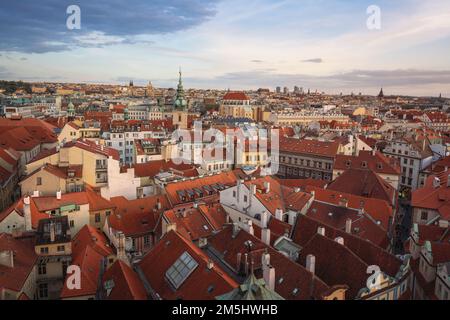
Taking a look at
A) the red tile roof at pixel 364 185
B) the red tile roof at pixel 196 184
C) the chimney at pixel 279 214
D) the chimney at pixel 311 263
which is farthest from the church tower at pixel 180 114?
the chimney at pixel 311 263

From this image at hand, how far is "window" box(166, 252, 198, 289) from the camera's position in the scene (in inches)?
696

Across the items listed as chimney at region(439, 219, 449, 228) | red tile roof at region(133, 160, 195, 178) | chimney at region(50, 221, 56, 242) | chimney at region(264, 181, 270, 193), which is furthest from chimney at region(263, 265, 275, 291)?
red tile roof at region(133, 160, 195, 178)

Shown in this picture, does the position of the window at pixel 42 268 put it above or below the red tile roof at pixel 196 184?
below

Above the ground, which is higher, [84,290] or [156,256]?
[156,256]

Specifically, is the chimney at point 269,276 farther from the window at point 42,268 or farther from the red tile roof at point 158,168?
the red tile roof at point 158,168

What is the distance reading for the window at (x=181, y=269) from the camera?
58.0 ft

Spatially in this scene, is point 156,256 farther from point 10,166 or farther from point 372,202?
point 10,166

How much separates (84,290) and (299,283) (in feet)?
36.1

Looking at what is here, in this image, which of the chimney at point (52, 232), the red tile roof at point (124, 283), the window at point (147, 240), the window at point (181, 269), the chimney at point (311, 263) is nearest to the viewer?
the red tile roof at point (124, 283)

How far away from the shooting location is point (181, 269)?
714 inches

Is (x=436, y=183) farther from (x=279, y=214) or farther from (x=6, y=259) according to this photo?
(x=6, y=259)

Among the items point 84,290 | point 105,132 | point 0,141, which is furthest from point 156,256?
point 105,132

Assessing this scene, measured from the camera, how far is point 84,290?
20.0 m

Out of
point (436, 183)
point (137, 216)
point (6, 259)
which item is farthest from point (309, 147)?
point (6, 259)
